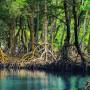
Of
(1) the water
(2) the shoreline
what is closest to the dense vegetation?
(2) the shoreline

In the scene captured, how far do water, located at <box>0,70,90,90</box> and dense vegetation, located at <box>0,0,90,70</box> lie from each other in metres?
1.84

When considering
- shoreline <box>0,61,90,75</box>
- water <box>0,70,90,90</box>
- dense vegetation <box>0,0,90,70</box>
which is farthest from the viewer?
dense vegetation <box>0,0,90,70</box>

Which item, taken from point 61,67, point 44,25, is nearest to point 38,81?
point 61,67

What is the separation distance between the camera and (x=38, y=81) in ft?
99.2

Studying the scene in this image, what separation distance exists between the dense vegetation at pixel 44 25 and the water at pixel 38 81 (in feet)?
6.04

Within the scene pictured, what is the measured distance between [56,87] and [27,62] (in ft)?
36.0

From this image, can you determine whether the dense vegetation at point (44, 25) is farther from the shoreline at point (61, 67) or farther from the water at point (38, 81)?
the water at point (38, 81)

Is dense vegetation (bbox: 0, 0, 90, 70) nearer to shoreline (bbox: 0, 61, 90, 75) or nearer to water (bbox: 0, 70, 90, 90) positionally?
shoreline (bbox: 0, 61, 90, 75)

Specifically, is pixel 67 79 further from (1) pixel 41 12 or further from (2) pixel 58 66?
(1) pixel 41 12

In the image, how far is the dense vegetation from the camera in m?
35.0

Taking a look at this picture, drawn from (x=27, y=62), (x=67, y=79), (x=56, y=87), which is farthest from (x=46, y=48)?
(x=56, y=87)

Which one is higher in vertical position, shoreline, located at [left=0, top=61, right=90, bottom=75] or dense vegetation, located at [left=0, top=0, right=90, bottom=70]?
dense vegetation, located at [left=0, top=0, right=90, bottom=70]

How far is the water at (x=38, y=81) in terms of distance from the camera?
2634 cm

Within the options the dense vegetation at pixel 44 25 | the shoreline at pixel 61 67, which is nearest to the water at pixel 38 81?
the shoreline at pixel 61 67
